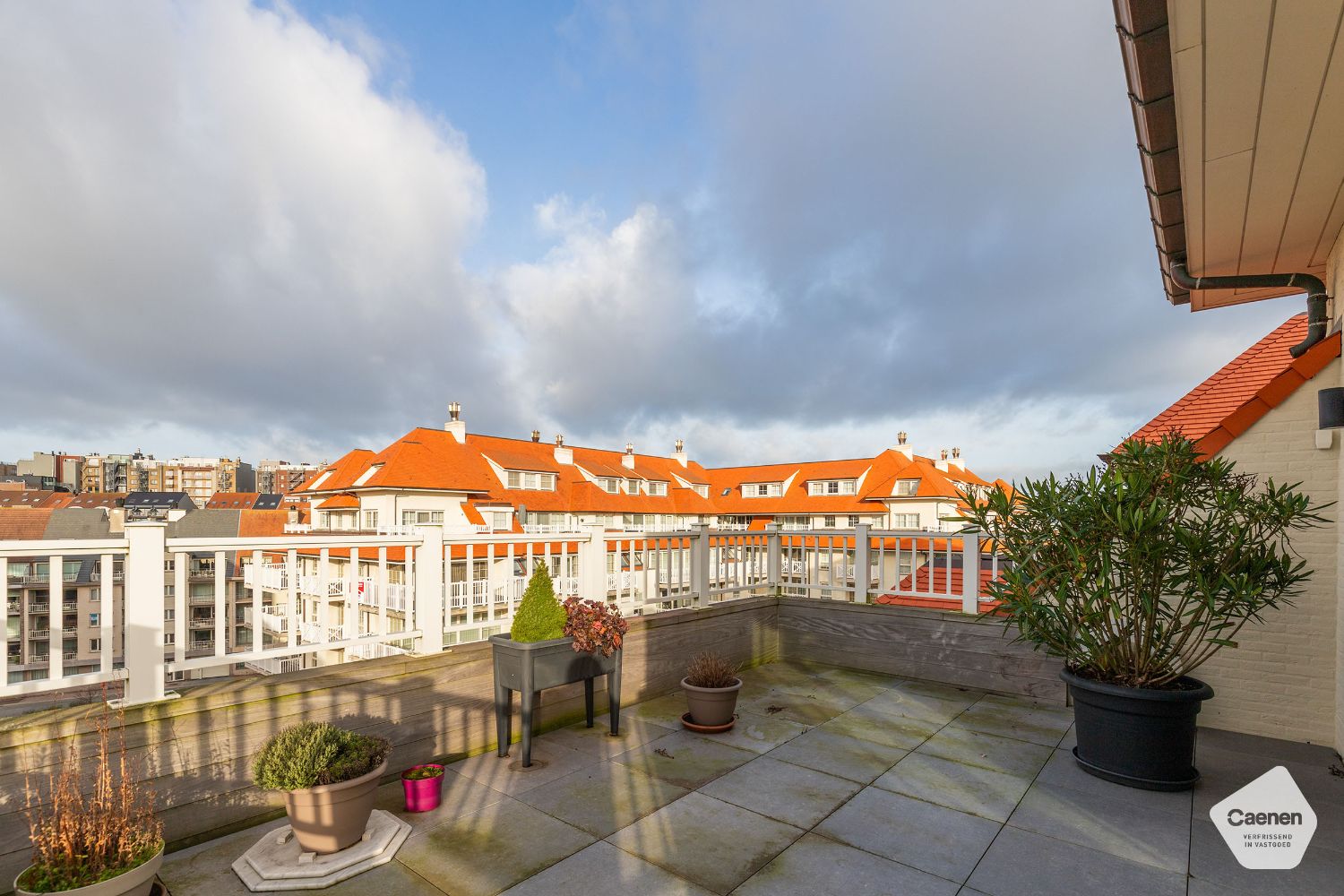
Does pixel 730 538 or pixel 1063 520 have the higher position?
pixel 1063 520

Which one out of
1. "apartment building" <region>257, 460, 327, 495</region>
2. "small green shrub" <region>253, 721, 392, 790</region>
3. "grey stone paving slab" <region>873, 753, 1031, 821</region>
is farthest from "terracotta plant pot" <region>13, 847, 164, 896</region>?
"apartment building" <region>257, 460, 327, 495</region>

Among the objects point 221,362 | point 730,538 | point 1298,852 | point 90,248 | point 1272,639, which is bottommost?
point 1298,852

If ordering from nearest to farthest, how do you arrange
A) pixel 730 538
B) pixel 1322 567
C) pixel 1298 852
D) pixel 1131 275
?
pixel 1298 852 < pixel 1322 567 < pixel 730 538 < pixel 1131 275

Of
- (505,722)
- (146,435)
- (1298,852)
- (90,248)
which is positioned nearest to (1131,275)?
(1298,852)

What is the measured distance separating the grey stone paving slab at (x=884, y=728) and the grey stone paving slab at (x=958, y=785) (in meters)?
0.35

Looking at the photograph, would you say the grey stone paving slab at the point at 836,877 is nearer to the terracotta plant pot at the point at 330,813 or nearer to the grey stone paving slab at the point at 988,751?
the grey stone paving slab at the point at 988,751

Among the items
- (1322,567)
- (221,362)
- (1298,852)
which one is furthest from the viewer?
(221,362)

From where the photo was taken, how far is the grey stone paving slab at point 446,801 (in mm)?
3111

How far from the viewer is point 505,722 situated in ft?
13.2

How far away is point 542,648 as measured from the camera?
12.7 feet

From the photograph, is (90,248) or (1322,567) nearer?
(1322,567)

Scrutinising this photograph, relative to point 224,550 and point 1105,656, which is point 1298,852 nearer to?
point 1105,656

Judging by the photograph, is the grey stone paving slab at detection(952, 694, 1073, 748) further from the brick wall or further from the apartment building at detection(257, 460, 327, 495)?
the apartment building at detection(257, 460, 327, 495)

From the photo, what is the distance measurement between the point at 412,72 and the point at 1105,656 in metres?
10.7
